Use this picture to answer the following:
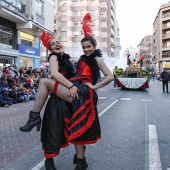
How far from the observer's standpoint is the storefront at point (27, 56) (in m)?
19.1

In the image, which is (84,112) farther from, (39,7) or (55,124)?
(39,7)

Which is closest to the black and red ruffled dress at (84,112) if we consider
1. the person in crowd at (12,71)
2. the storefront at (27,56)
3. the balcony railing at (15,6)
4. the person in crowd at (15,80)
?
the person in crowd at (15,80)

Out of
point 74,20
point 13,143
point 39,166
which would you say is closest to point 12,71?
point 13,143

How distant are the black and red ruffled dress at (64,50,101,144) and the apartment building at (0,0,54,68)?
14155 mm

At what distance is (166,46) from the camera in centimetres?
6294

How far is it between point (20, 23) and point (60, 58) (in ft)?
57.2

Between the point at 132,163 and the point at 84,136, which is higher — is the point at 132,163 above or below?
below

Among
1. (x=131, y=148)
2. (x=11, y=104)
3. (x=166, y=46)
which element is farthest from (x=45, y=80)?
(x=166, y=46)

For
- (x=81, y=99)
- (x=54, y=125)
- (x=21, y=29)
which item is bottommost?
(x=54, y=125)

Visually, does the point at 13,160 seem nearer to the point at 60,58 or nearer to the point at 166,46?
the point at 60,58

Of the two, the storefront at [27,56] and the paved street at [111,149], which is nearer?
the paved street at [111,149]

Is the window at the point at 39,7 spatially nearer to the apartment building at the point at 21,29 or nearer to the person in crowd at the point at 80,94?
the apartment building at the point at 21,29

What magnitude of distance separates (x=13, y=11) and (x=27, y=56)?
4.58 meters

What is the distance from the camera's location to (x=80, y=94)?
286 centimetres
